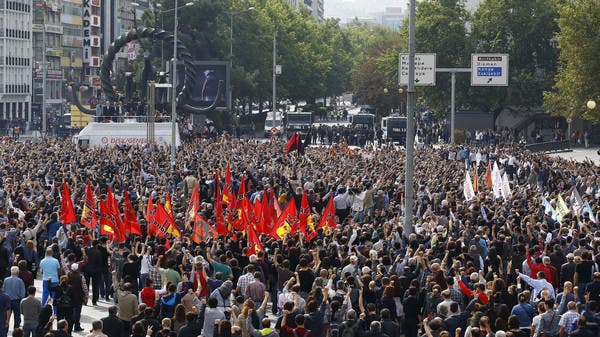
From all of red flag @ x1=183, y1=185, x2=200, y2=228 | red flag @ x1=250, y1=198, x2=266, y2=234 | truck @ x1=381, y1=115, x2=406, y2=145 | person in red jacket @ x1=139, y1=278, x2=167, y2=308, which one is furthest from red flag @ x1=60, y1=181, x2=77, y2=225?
truck @ x1=381, y1=115, x2=406, y2=145

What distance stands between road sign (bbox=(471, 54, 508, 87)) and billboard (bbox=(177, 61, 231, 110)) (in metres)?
30.7

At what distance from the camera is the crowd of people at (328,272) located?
16812mm

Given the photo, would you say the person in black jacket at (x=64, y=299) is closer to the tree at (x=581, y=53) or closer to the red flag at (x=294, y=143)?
the red flag at (x=294, y=143)

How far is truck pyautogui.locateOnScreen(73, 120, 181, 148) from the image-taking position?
64938 mm

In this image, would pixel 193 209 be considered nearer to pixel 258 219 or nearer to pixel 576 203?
pixel 258 219

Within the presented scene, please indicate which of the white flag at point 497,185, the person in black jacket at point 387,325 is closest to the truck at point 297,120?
the white flag at point 497,185

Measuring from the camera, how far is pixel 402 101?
4665 inches

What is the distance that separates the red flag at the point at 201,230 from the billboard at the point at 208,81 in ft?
180

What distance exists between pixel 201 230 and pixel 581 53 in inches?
1993

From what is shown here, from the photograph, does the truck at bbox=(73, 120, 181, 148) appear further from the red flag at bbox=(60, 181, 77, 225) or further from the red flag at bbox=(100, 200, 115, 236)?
the red flag at bbox=(100, 200, 115, 236)

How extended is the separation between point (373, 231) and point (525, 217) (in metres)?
3.53

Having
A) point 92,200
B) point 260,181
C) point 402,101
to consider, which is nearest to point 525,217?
point 92,200

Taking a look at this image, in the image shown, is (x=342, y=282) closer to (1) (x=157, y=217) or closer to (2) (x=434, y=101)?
(1) (x=157, y=217)

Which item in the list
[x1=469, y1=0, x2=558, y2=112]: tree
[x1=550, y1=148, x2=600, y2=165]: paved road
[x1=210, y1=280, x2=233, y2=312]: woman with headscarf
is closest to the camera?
[x1=210, y1=280, x2=233, y2=312]: woman with headscarf
